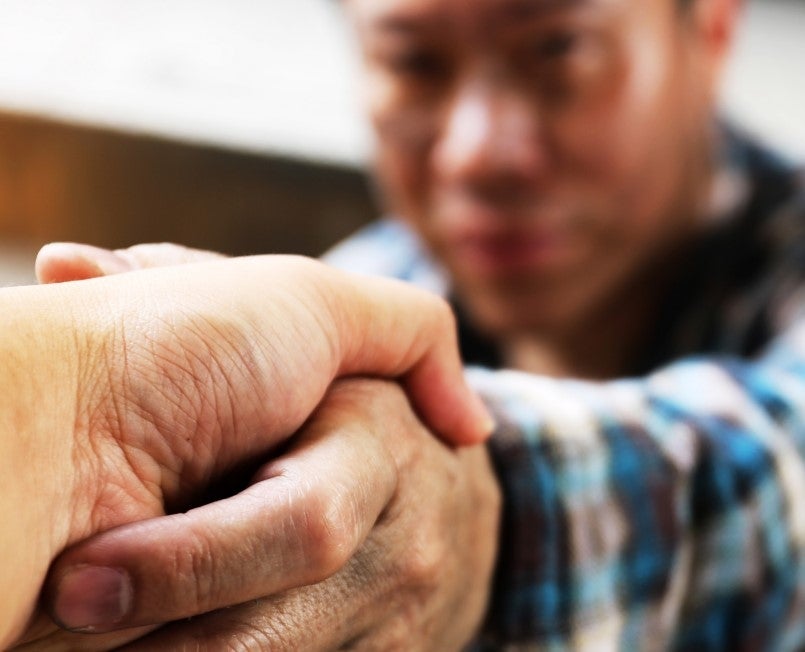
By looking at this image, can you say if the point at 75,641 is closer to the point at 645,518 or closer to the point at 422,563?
the point at 422,563

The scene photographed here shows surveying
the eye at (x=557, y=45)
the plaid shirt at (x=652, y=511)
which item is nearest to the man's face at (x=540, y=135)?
the eye at (x=557, y=45)

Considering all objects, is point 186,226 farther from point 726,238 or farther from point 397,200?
point 726,238

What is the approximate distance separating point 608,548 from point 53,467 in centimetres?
29

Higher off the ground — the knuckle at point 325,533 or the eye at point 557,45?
the eye at point 557,45

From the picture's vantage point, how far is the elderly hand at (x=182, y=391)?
238mm

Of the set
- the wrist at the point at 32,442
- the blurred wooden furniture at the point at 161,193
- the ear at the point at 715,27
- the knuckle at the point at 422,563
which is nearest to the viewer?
the wrist at the point at 32,442

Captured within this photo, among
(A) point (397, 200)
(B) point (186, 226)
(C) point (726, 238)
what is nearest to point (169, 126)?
(B) point (186, 226)

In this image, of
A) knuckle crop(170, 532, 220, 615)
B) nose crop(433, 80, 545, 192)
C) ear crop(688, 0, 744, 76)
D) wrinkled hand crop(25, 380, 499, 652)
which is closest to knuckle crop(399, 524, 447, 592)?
wrinkled hand crop(25, 380, 499, 652)

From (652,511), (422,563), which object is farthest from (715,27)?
(422,563)

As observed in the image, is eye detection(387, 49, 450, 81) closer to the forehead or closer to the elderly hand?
the forehead

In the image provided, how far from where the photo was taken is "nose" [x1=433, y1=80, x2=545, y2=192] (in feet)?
2.10

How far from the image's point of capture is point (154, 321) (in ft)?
0.86

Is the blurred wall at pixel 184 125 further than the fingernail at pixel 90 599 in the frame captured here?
Yes

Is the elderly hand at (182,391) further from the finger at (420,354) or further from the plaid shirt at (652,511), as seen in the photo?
the plaid shirt at (652,511)
